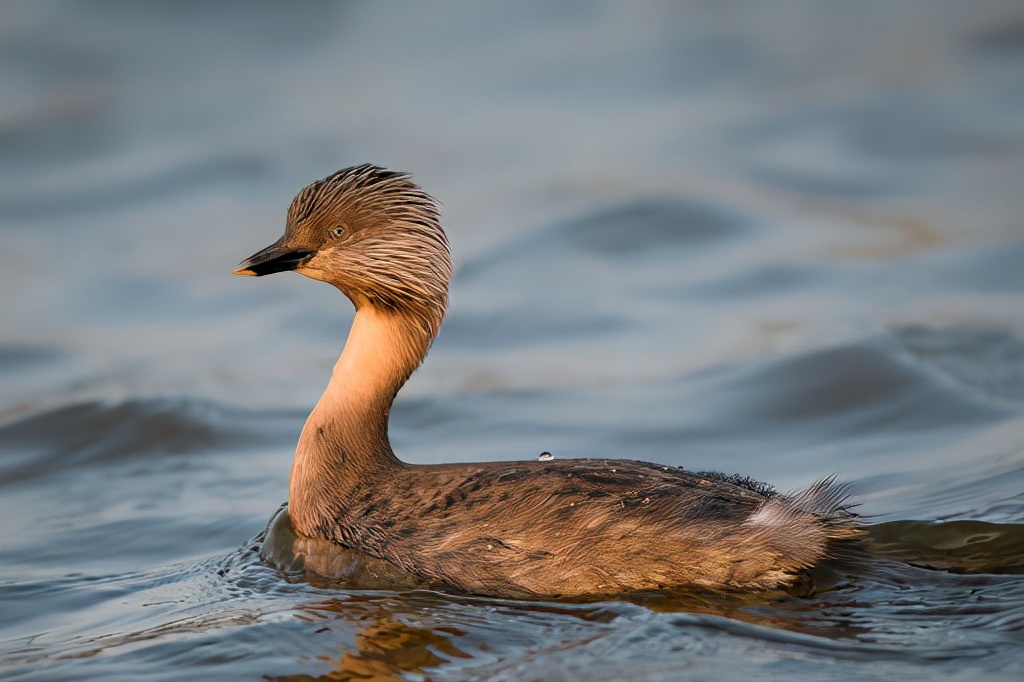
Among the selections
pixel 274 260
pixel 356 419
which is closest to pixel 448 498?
pixel 356 419

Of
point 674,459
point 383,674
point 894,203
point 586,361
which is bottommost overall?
point 383,674

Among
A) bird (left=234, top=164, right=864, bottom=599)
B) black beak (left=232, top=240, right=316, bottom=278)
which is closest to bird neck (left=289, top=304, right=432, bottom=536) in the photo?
bird (left=234, top=164, right=864, bottom=599)

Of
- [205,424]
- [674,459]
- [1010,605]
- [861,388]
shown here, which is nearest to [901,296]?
[861,388]

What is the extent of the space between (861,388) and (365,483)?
535cm

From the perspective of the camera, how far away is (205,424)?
1177 cm

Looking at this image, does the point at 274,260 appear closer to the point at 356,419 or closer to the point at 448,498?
the point at 356,419

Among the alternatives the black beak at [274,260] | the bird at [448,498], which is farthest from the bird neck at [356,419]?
the black beak at [274,260]

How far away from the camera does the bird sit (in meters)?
6.85

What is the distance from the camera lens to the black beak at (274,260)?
26.1 feet

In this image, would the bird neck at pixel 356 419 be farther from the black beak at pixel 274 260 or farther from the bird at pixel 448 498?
the black beak at pixel 274 260

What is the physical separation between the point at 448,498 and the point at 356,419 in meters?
1.01

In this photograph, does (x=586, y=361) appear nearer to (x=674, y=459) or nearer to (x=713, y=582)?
(x=674, y=459)

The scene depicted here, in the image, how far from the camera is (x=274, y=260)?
316 inches

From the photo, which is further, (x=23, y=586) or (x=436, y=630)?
(x=23, y=586)
